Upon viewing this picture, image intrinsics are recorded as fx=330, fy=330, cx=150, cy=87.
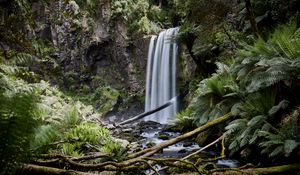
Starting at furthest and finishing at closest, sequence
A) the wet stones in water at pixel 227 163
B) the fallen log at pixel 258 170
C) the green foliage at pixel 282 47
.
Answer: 1. the wet stones in water at pixel 227 163
2. the green foliage at pixel 282 47
3. the fallen log at pixel 258 170

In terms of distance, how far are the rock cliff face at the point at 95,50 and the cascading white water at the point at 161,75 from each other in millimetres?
1052

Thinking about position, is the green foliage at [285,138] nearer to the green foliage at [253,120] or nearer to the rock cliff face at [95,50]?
the green foliage at [253,120]

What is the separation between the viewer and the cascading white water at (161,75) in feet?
56.3

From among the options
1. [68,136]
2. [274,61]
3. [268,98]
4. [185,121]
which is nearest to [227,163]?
[268,98]

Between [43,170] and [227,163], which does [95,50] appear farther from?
[43,170]

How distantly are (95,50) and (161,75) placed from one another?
593 centimetres

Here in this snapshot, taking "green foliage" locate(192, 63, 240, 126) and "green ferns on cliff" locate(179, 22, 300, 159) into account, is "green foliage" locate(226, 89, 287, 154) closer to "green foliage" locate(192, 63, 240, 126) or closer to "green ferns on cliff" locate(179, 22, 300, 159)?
"green ferns on cliff" locate(179, 22, 300, 159)

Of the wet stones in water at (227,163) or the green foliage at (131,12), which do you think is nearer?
the wet stones in water at (227,163)

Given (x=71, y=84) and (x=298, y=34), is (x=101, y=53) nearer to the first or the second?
(x=71, y=84)

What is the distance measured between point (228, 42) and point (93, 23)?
494 inches

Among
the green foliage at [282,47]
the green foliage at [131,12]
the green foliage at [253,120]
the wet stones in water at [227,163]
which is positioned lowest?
the wet stones in water at [227,163]

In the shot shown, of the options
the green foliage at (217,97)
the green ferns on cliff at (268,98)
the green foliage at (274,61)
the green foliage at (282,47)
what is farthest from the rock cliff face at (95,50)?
the green foliage at (282,47)

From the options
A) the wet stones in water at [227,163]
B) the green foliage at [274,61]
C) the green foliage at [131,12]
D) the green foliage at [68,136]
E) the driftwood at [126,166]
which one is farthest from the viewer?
the green foliage at [131,12]

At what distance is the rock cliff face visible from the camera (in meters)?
20.6
